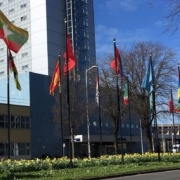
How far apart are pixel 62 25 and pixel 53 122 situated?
52.2 meters

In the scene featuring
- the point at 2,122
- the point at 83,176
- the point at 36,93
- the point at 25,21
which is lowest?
the point at 83,176

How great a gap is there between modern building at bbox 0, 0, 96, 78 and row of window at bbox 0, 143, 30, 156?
→ 4395cm

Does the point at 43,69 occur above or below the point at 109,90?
above

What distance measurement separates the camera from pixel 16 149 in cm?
6119

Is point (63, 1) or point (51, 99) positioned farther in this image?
point (63, 1)

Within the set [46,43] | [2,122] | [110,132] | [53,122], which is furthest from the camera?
[46,43]

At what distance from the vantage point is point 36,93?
2625 inches

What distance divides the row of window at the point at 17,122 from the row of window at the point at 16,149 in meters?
2.73

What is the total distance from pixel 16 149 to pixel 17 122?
406 centimetres

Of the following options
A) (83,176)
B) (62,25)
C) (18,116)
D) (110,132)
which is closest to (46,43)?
(62,25)

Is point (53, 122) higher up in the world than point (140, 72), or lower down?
lower down

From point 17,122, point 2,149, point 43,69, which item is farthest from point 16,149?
point 43,69

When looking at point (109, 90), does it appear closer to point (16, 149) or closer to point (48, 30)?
point (16, 149)

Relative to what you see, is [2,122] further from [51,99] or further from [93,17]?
[93,17]
